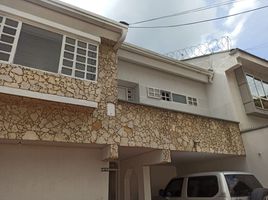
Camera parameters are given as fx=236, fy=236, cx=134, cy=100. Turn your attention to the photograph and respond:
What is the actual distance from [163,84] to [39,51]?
5.74 m

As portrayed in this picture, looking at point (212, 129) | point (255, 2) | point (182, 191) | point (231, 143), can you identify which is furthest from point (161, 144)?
point (255, 2)

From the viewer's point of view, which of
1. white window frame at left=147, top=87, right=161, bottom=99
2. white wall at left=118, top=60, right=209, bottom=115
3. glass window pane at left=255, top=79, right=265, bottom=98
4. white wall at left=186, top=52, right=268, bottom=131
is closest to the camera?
white wall at left=118, top=60, right=209, bottom=115

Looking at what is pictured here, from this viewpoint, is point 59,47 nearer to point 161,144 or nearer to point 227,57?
point 161,144

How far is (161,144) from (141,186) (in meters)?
2.08

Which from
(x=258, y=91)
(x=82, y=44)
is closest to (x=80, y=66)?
(x=82, y=44)

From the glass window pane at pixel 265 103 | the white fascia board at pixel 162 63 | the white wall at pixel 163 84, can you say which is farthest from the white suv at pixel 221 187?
the glass window pane at pixel 265 103

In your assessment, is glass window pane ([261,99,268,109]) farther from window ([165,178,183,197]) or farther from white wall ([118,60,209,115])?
window ([165,178,183,197])

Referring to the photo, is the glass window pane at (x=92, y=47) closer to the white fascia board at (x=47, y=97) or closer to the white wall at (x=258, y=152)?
the white fascia board at (x=47, y=97)

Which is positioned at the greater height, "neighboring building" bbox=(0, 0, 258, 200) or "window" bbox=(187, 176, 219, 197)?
"neighboring building" bbox=(0, 0, 258, 200)

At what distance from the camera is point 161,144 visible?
789cm

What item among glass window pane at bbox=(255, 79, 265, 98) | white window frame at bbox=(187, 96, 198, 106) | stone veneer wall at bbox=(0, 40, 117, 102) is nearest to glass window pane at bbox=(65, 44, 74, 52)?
stone veneer wall at bbox=(0, 40, 117, 102)

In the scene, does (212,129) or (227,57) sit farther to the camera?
(227,57)

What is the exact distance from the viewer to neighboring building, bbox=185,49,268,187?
1117 cm

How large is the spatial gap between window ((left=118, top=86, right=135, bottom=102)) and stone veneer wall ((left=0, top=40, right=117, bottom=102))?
2445 mm
